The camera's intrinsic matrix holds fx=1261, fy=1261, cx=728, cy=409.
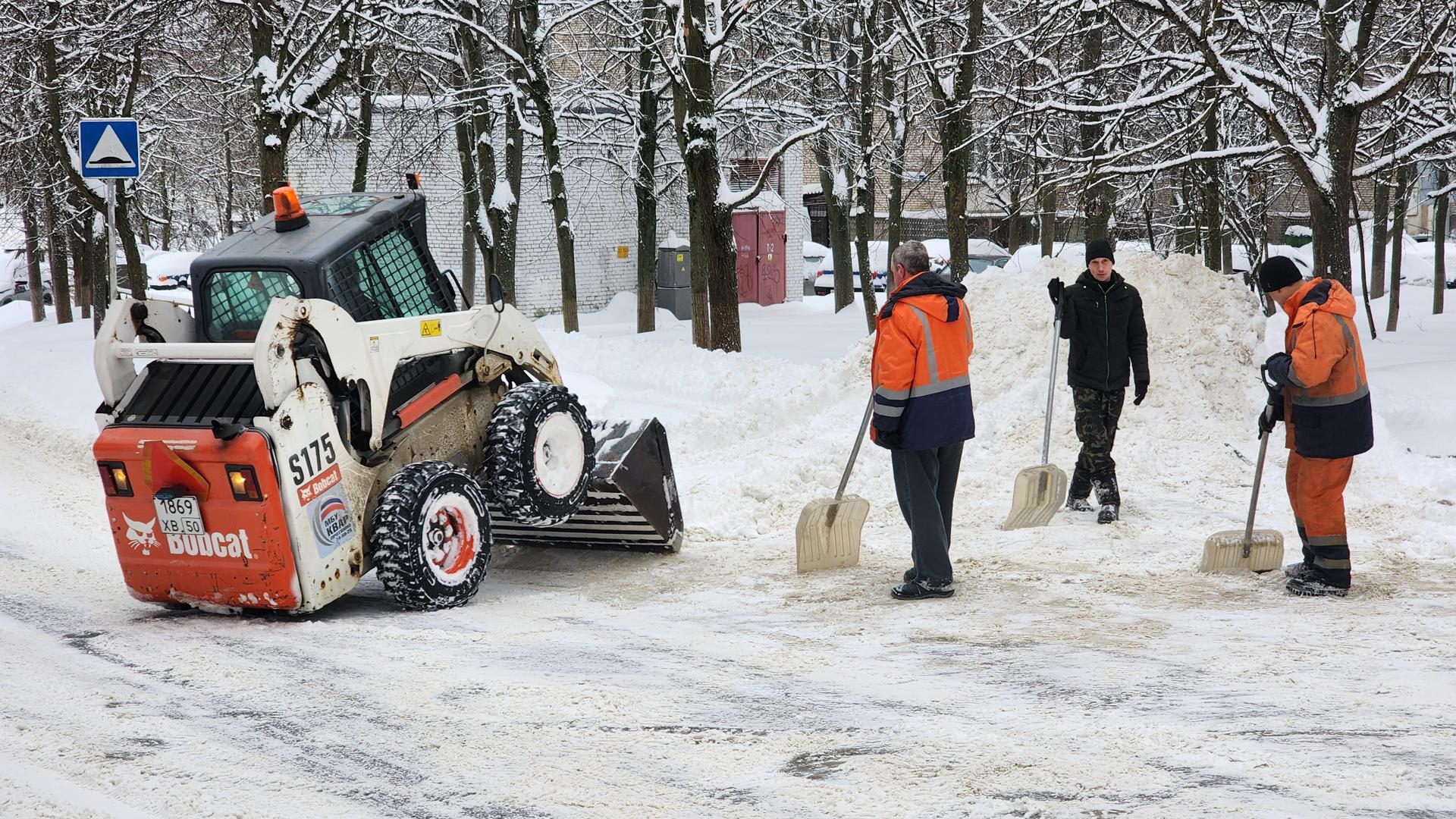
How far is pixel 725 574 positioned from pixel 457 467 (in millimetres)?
1717

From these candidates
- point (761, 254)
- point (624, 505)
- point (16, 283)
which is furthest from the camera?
point (16, 283)

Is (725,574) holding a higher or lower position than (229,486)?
lower

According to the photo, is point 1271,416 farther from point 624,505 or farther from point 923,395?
point 624,505

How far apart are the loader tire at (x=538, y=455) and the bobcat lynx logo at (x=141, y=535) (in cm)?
171

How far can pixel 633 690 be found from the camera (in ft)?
16.3

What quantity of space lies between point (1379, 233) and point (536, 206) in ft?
55.4

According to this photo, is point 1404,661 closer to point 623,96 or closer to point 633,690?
point 633,690

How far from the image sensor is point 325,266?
634 cm

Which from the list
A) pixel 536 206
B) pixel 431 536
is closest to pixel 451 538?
pixel 431 536

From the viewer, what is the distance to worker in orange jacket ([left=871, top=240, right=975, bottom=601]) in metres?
6.30

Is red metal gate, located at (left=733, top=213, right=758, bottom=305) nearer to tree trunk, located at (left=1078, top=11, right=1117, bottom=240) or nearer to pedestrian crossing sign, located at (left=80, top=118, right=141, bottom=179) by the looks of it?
tree trunk, located at (left=1078, top=11, right=1117, bottom=240)

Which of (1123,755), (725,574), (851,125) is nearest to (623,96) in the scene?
(851,125)

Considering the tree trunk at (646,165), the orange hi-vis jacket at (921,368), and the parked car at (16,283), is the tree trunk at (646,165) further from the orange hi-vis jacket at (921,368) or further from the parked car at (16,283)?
the parked car at (16,283)

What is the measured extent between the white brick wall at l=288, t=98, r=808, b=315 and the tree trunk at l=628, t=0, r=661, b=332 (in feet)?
12.5
